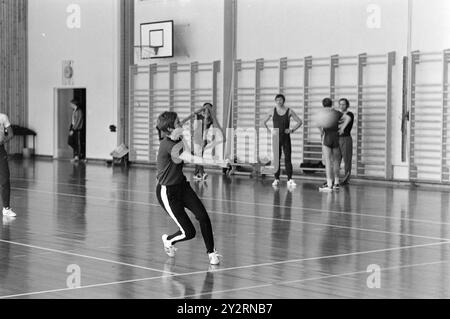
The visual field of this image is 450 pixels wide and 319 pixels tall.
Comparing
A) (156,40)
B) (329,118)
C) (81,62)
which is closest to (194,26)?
(156,40)

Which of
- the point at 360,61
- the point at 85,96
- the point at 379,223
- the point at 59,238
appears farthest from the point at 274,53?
the point at 59,238

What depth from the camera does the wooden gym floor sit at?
7.27m

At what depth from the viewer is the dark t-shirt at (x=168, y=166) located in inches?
335

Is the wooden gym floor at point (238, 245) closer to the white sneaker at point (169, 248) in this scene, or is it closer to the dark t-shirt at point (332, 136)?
the white sneaker at point (169, 248)

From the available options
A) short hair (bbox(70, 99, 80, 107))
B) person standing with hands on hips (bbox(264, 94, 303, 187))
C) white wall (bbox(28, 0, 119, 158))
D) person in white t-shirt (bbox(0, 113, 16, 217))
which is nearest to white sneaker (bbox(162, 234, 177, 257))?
person in white t-shirt (bbox(0, 113, 16, 217))

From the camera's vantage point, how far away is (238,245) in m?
9.73

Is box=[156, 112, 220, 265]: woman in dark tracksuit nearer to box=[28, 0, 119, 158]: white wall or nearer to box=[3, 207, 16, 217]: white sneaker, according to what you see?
box=[3, 207, 16, 217]: white sneaker

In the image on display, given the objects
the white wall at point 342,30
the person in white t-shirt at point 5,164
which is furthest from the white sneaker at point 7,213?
the white wall at point 342,30

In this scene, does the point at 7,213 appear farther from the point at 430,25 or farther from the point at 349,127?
the point at 430,25

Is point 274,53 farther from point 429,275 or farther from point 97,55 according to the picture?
point 429,275

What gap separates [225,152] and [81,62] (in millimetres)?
6701

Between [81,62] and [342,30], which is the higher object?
[342,30]

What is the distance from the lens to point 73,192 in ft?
52.3

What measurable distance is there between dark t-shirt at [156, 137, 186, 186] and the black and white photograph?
16mm
